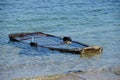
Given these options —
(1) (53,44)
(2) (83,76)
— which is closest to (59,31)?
(1) (53,44)

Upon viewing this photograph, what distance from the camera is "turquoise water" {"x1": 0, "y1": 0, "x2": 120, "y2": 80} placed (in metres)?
13.5

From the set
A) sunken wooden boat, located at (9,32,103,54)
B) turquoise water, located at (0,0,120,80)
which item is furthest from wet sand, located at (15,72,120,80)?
sunken wooden boat, located at (9,32,103,54)

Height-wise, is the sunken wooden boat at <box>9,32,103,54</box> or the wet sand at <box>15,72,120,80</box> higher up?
the sunken wooden boat at <box>9,32,103,54</box>

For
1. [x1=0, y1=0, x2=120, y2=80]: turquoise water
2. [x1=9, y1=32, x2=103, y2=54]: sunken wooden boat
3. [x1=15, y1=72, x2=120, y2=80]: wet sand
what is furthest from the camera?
[x1=9, y1=32, x2=103, y2=54]: sunken wooden boat

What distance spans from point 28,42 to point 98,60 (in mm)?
4066

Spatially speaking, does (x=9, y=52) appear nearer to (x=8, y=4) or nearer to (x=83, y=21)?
(x=83, y=21)

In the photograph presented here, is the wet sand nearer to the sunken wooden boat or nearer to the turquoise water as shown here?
the turquoise water

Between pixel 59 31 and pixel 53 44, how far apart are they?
440 cm

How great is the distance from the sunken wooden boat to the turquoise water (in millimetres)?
245

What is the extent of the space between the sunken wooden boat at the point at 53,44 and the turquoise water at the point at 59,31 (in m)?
0.24

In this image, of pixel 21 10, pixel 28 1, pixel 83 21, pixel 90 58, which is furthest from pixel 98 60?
pixel 28 1

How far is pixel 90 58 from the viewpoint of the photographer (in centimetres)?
1484

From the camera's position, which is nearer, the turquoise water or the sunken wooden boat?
the turquoise water

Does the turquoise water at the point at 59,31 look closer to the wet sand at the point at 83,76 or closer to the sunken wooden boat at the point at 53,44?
the sunken wooden boat at the point at 53,44
